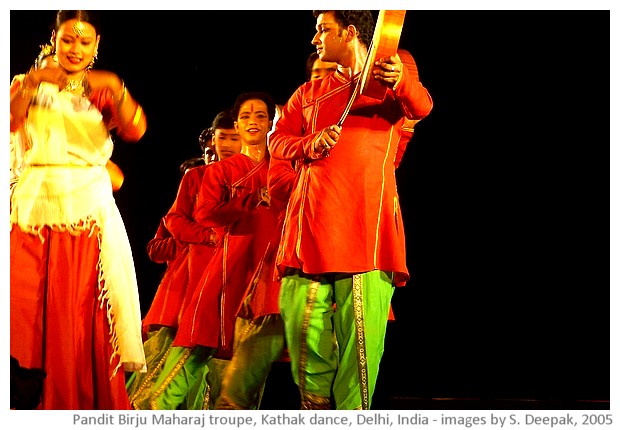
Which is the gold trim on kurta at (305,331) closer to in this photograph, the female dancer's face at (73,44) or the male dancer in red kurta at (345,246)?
the male dancer in red kurta at (345,246)

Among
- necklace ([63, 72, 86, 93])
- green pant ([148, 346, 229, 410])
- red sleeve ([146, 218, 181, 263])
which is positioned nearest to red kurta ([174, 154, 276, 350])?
green pant ([148, 346, 229, 410])

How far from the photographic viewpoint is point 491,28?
439cm

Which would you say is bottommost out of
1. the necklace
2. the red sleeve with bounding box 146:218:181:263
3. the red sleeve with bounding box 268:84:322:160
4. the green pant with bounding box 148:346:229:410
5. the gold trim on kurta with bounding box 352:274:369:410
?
the green pant with bounding box 148:346:229:410

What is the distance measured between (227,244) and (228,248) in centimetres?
2

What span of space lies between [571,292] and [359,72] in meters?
1.66

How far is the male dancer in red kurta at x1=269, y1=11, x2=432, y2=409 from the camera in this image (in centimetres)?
326

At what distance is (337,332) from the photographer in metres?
3.32

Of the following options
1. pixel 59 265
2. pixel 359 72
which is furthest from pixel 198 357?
pixel 359 72

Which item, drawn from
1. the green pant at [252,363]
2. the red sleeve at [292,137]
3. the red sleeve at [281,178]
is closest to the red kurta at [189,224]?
the green pant at [252,363]

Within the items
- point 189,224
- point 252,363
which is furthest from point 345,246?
point 189,224

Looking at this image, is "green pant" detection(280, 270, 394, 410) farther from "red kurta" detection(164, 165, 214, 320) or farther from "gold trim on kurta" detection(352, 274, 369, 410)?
"red kurta" detection(164, 165, 214, 320)

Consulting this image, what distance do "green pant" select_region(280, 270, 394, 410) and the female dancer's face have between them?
0.94m

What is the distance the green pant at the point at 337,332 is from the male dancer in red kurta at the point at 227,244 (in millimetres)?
957
